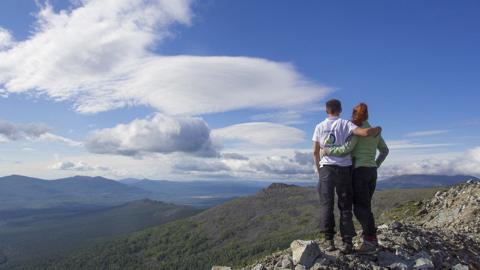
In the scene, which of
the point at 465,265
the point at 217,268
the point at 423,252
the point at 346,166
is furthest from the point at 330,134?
the point at 465,265

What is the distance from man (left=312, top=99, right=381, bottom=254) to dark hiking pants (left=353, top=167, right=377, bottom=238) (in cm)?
27

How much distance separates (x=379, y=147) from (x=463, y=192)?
2457 centimetres

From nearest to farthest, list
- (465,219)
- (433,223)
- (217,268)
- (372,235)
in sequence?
(372,235)
(217,268)
(465,219)
(433,223)

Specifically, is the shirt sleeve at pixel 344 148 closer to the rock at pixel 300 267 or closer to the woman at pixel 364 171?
the woman at pixel 364 171

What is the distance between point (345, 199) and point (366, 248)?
1846 millimetres

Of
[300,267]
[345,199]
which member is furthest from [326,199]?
[300,267]

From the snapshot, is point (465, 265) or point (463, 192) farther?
point (463, 192)

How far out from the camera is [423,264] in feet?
44.4

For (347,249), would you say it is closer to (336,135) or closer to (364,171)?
(364,171)

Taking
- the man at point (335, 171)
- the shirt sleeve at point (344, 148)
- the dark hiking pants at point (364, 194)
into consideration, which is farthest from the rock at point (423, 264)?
the shirt sleeve at point (344, 148)

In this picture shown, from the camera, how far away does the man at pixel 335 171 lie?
13.4m

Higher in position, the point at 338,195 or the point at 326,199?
the point at 338,195

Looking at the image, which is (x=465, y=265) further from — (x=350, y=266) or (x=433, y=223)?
(x=433, y=223)

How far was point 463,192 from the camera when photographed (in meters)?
34.6
